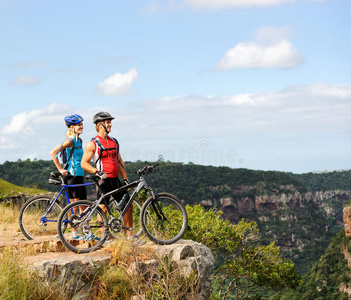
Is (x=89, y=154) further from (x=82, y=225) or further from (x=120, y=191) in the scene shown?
(x=82, y=225)

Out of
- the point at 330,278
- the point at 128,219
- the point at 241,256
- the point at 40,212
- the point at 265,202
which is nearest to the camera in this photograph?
the point at 128,219

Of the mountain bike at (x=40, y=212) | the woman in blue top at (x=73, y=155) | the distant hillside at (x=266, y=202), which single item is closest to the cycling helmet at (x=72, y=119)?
the woman in blue top at (x=73, y=155)

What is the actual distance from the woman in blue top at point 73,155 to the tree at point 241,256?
26.2 ft

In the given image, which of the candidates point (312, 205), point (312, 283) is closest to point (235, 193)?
point (312, 205)

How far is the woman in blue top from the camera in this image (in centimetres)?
848

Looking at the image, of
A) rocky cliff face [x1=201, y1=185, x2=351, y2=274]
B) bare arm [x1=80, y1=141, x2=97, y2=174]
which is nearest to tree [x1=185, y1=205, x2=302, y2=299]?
bare arm [x1=80, y1=141, x2=97, y2=174]

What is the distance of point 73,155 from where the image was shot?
8.53 meters

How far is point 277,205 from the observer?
16400cm

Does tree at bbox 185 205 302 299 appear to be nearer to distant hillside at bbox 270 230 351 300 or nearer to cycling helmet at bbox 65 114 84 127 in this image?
cycling helmet at bbox 65 114 84 127

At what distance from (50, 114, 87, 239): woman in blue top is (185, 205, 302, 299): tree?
7971mm

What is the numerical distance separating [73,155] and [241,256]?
1192cm

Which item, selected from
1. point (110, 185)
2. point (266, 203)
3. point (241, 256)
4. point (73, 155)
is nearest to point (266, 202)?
point (266, 203)

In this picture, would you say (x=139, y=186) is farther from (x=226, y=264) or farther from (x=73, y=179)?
(x=226, y=264)

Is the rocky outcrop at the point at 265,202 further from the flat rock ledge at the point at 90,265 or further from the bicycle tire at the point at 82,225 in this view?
the bicycle tire at the point at 82,225
